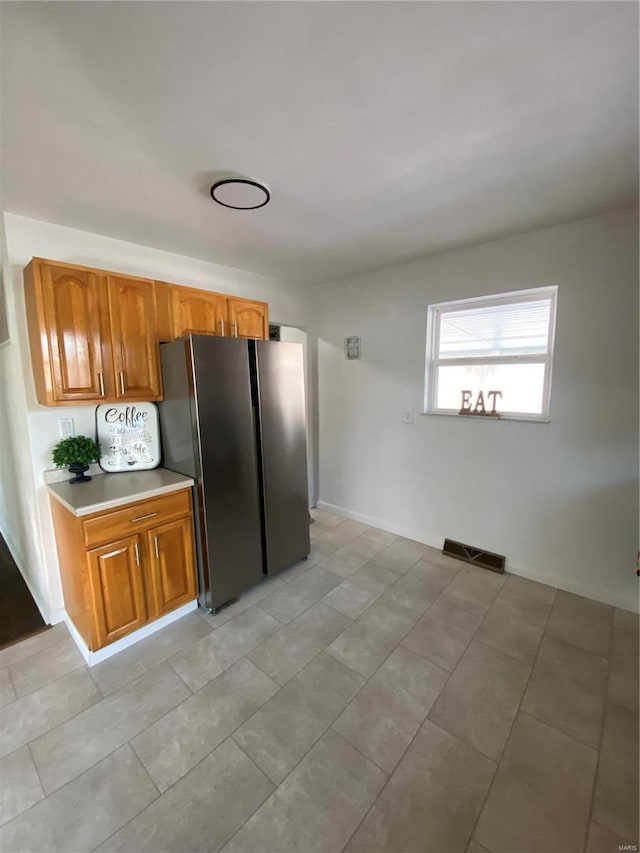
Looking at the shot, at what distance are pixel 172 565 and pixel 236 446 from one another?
2.77ft

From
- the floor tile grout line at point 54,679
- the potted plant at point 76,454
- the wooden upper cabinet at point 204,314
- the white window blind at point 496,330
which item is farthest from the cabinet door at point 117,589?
the white window blind at point 496,330

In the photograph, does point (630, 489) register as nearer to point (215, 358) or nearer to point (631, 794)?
point (631, 794)

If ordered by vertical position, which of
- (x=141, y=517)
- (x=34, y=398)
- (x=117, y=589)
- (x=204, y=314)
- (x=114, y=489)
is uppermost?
(x=204, y=314)

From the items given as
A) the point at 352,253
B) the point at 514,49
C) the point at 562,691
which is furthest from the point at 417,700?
the point at 352,253

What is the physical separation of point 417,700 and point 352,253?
291cm

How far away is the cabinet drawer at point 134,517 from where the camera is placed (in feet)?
5.86

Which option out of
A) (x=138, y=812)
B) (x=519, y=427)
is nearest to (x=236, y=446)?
(x=138, y=812)

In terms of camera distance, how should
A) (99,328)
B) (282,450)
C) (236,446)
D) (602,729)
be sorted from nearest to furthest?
1. (602,729)
2. (99,328)
3. (236,446)
4. (282,450)

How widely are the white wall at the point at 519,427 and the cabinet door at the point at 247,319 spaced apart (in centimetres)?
96

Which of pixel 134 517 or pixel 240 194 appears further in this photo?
pixel 134 517

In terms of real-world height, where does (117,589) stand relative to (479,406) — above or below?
below

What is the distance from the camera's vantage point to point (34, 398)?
2.05 m

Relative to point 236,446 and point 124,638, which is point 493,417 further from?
point 124,638

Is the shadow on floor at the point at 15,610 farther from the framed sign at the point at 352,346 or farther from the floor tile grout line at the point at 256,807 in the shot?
the framed sign at the point at 352,346
